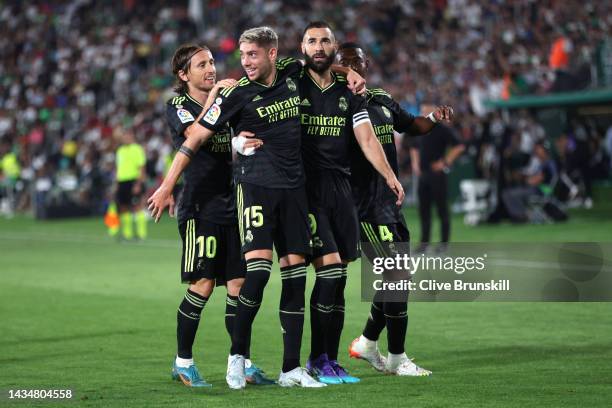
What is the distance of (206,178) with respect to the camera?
26.1 feet

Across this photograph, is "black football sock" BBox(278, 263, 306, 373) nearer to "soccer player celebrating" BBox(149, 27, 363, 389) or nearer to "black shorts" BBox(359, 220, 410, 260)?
"soccer player celebrating" BBox(149, 27, 363, 389)

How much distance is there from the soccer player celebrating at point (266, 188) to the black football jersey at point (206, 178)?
0.34 metres

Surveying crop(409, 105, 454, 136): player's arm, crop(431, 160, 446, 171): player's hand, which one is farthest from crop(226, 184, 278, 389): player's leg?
crop(431, 160, 446, 171): player's hand

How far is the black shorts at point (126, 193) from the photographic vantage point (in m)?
22.2

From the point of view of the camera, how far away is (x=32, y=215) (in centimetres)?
3428

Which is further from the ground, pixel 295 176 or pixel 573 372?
pixel 295 176

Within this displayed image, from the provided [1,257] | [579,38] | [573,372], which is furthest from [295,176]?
[579,38]

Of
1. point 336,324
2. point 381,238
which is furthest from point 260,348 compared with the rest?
point 381,238

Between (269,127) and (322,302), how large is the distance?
4.12 ft

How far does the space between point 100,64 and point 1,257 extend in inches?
904

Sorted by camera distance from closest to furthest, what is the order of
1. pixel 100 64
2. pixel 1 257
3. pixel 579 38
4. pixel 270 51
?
pixel 270 51 → pixel 1 257 → pixel 579 38 → pixel 100 64

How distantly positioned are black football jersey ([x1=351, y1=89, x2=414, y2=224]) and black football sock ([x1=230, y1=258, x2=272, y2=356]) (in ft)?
3.61

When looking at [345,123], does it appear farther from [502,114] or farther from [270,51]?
[502,114]

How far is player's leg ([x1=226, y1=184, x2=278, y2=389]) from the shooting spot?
24.7ft
